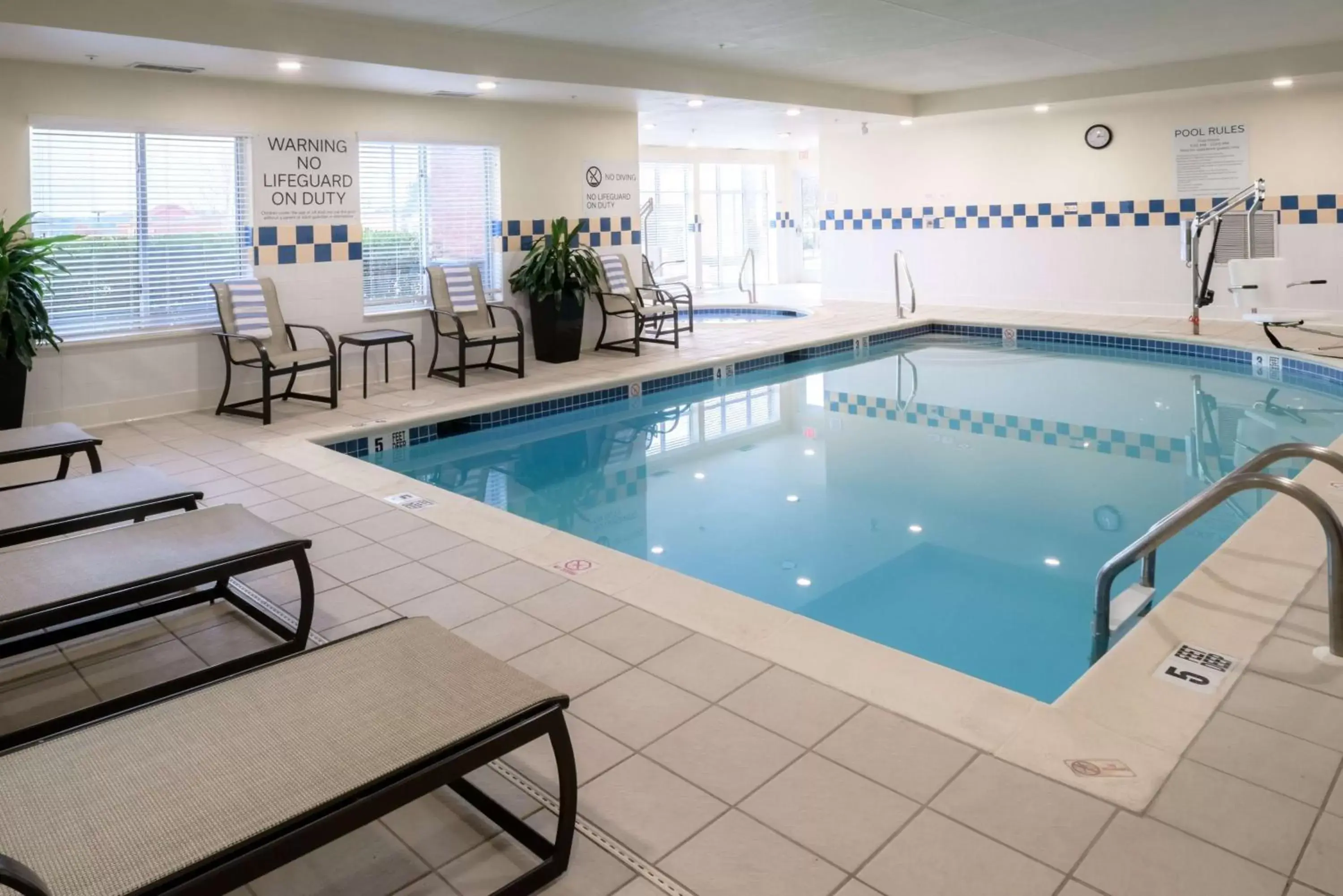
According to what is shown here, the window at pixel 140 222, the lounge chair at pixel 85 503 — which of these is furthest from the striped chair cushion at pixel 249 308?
the lounge chair at pixel 85 503

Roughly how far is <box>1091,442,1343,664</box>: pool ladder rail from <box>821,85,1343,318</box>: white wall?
8157 mm

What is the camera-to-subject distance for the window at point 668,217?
14883mm

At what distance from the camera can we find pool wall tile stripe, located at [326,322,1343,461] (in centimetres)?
639

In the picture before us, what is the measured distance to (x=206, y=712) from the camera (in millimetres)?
1892

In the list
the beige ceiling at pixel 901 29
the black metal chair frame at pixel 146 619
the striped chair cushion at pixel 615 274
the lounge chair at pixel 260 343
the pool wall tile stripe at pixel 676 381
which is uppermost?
the beige ceiling at pixel 901 29

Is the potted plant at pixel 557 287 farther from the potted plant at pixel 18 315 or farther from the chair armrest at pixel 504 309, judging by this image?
the potted plant at pixel 18 315

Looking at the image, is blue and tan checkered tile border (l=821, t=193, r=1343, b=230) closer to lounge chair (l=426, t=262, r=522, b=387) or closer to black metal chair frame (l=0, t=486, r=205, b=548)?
lounge chair (l=426, t=262, r=522, b=387)

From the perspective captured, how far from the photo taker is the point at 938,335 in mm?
10961

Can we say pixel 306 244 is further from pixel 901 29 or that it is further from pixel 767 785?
pixel 767 785

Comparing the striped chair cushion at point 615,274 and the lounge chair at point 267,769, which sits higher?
the striped chair cushion at point 615,274

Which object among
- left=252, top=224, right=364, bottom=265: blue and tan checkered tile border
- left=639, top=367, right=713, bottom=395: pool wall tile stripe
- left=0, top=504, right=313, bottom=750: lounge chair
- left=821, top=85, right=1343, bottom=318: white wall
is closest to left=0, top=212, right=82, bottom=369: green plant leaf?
left=252, top=224, right=364, bottom=265: blue and tan checkered tile border

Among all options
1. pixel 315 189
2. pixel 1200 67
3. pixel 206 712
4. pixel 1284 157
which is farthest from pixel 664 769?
pixel 1284 157

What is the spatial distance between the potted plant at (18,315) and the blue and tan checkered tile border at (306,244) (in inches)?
55.4

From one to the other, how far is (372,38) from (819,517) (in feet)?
13.7
